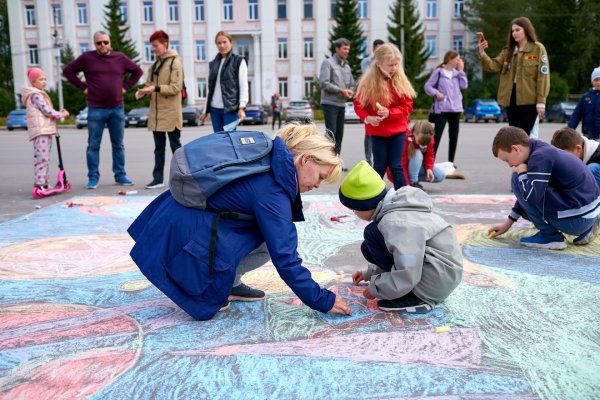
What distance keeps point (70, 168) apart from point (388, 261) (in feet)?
23.5

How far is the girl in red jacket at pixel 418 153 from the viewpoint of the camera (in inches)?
231

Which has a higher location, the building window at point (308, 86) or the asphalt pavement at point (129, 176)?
the building window at point (308, 86)

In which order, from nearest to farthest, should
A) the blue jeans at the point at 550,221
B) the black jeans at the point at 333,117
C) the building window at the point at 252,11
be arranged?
the blue jeans at the point at 550,221 → the black jeans at the point at 333,117 → the building window at the point at 252,11

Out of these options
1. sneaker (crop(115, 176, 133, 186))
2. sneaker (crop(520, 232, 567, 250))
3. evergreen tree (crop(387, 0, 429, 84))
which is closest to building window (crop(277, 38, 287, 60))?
evergreen tree (crop(387, 0, 429, 84))

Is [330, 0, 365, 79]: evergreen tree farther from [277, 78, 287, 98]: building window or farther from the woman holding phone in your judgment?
the woman holding phone

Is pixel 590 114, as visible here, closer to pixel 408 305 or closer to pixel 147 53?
pixel 408 305

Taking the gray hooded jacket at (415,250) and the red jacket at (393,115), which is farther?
the red jacket at (393,115)

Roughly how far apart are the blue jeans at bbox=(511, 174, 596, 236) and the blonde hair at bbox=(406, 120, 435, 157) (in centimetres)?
221

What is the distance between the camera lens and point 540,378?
6.37 ft

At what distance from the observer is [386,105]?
5023 millimetres

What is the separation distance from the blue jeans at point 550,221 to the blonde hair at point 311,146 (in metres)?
1.60

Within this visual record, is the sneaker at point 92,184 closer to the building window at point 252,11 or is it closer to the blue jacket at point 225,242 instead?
the blue jacket at point 225,242

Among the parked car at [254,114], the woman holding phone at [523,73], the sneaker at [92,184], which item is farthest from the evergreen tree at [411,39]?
the sneaker at [92,184]

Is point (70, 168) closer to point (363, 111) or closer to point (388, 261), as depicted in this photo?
point (363, 111)
